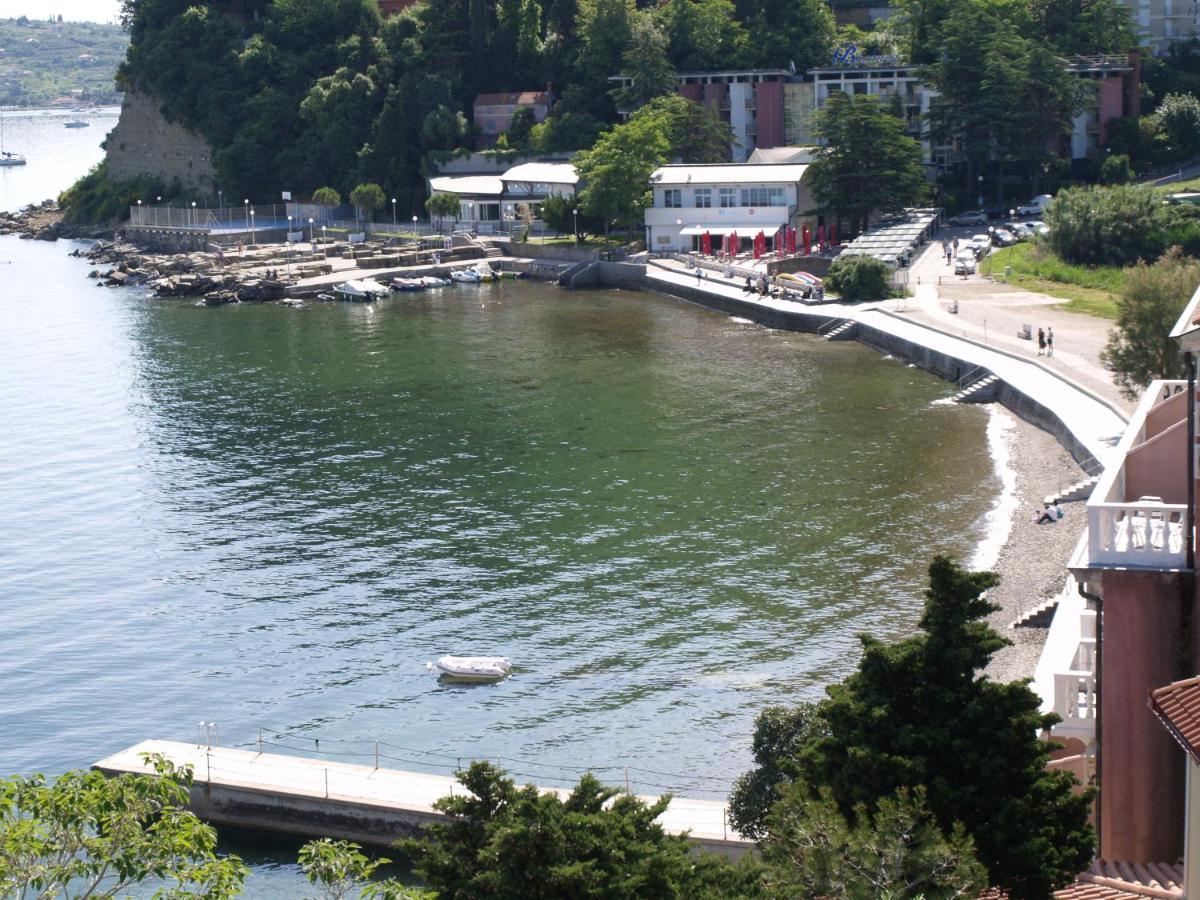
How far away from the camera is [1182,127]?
304 ft

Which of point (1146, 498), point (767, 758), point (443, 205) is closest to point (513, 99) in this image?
point (443, 205)

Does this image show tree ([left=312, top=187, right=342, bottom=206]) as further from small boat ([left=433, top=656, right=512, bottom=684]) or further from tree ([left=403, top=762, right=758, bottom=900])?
tree ([left=403, top=762, right=758, bottom=900])

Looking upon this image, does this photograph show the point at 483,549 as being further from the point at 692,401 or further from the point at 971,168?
the point at 971,168

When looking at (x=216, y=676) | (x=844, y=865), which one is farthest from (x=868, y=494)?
(x=844, y=865)

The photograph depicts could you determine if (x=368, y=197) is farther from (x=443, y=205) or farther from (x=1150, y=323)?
(x=1150, y=323)

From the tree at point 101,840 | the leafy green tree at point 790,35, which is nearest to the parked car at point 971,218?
the leafy green tree at point 790,35

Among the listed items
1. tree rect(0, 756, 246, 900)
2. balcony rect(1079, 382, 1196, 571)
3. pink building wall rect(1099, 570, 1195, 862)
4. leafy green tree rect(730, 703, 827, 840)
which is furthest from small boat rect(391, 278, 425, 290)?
tree rect(0, 756, 246, 900)

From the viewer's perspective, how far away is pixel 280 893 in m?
24.2

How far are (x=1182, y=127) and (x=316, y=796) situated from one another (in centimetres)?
8008

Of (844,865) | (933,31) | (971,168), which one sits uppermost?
(933,31)

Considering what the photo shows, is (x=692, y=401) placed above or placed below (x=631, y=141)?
below

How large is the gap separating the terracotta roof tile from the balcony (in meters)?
2.61

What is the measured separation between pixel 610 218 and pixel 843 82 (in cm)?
1853

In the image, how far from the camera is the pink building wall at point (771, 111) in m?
104
